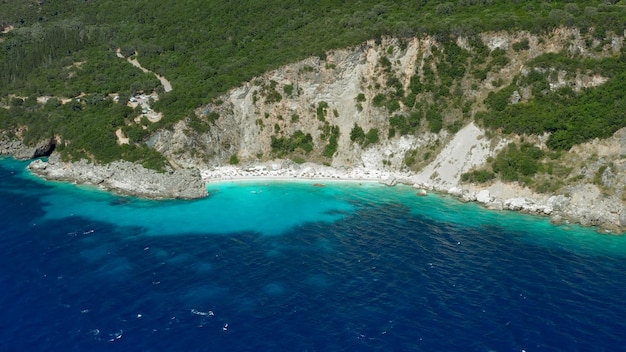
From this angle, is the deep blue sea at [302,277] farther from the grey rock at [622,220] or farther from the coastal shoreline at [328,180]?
the grey rock at [622,220]

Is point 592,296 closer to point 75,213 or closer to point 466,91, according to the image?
point 466,91

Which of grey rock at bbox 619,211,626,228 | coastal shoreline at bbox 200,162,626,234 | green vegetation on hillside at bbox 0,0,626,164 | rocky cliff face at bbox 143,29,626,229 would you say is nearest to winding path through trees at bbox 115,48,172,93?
green vegetation on hillside at bbox 0,0,626,164

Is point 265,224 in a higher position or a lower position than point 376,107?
lower

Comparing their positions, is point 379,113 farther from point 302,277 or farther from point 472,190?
point 302,277


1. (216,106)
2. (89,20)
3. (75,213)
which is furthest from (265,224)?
(89,20)

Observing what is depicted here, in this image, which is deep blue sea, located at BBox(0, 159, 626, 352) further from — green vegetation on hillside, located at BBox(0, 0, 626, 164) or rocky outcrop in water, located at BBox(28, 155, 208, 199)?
green vegetation on hillside, located at BBox(0, 0, 626, 164)

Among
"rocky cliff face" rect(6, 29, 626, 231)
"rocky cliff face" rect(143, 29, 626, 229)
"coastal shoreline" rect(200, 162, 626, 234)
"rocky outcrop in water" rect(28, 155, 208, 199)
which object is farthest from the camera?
"rocky cliff face" rect(143, 29, 626, 229)

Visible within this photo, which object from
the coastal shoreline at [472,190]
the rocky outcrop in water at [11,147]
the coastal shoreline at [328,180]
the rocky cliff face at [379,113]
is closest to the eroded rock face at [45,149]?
the rocky outcrop in water at [11,147]
